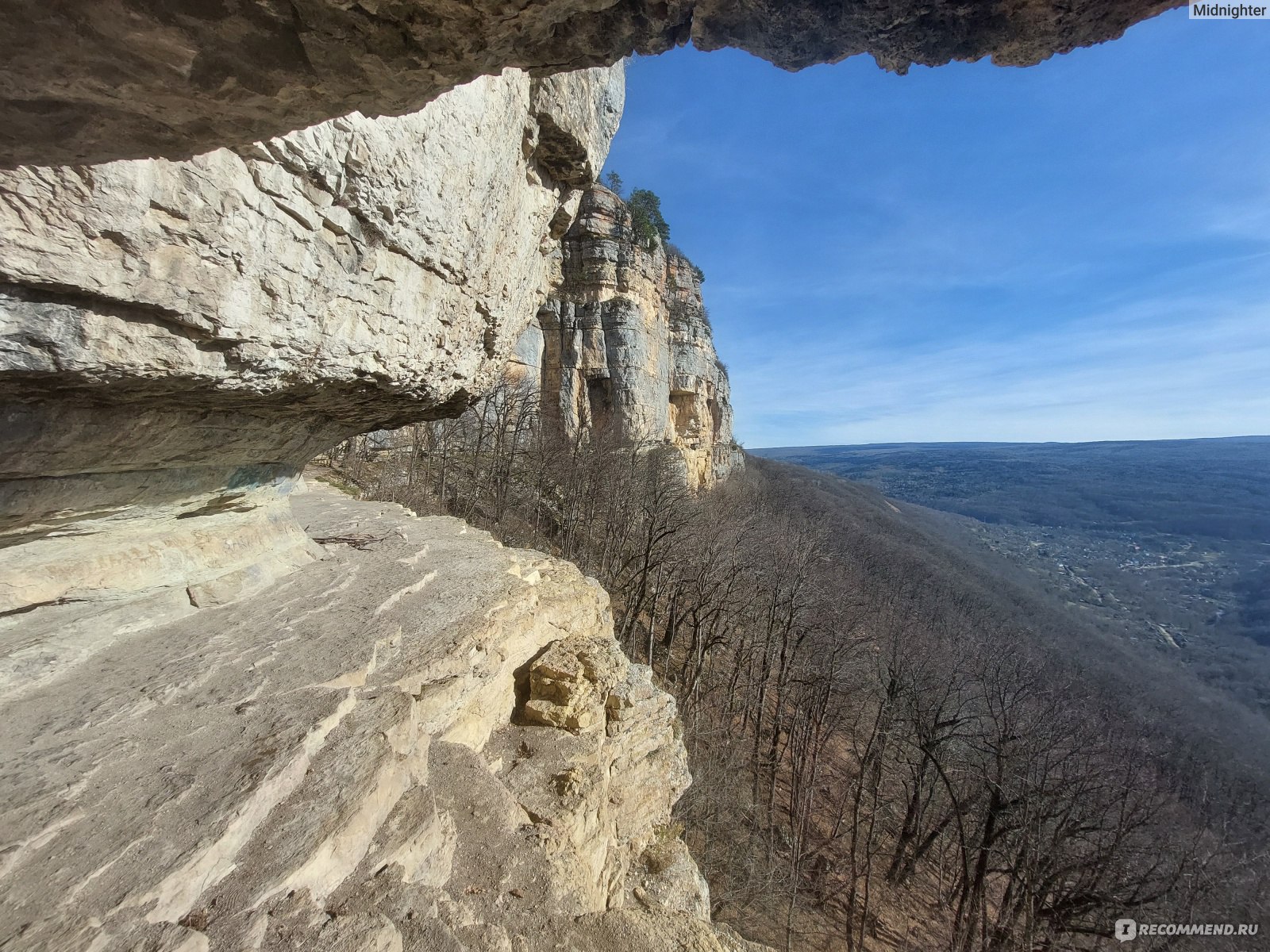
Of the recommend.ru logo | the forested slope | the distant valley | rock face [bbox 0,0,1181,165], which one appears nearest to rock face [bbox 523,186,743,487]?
the forested slope

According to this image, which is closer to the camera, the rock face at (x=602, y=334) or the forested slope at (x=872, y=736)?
the forested slope at (x=872, y=736)

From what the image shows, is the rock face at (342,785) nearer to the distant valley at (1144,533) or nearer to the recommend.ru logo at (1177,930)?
the recommend.ru logo at (1177,930)

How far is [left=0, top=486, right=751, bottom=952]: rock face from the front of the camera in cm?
221

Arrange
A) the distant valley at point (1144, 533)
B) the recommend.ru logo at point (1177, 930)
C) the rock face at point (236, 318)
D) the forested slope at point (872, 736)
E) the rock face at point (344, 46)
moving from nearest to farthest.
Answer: the rock face at point (344, 46) < the rock face at point (236, 318) < the recommend.ru logo at point (1177, 930) < the forested slope at point (872, 736) < the distant valley at point (1144, 533)

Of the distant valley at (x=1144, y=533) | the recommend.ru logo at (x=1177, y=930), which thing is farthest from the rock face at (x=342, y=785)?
the distant valley at (x=1144, y=533)

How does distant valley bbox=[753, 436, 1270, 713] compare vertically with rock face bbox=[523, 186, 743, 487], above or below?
below

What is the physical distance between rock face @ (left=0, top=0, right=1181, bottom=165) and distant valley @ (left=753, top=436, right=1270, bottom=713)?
147ft

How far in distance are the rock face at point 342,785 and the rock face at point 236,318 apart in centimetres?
65

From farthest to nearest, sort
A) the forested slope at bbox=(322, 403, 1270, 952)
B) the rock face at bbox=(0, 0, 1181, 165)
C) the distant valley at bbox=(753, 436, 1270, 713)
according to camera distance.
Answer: the distant valley at bbox=(753, 436, 1270, 713), the forested slope at bbox=(322, 403, 1270, 952), the rock face at bbox=(0, 0, 1181, 165)

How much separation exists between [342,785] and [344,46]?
3080 millimetres

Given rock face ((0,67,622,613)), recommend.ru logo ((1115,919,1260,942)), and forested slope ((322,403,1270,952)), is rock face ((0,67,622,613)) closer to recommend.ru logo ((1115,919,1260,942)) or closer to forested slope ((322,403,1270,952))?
forested slope ((322,403,1270,952))

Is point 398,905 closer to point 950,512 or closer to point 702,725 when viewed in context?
point 702,725

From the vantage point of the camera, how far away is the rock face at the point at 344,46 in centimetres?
109

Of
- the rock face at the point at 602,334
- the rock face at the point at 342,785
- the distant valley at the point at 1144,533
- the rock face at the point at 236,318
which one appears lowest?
the distant valley at the point at 1144,533
